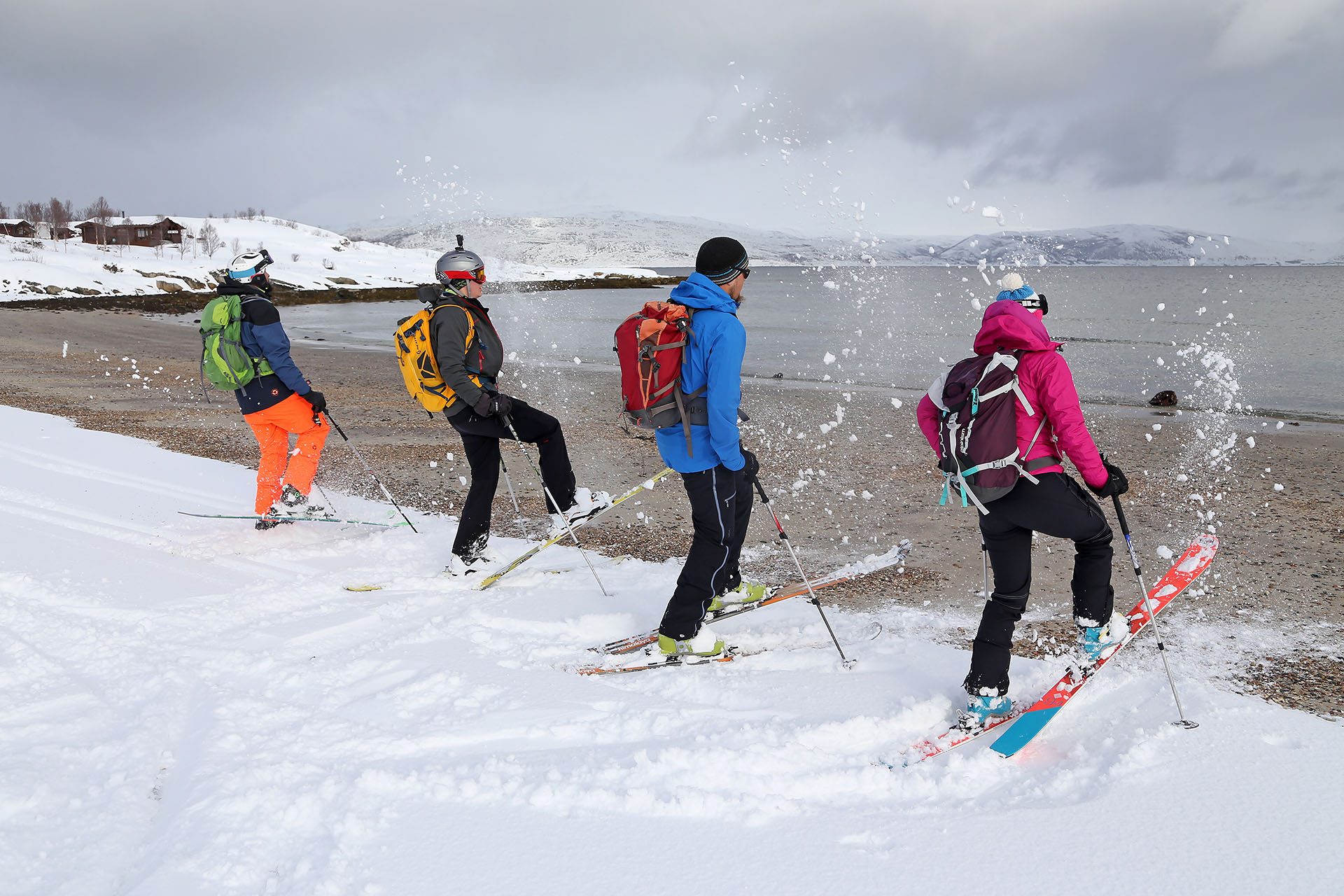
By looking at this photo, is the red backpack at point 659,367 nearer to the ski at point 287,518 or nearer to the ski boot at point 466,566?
the ski boot at point 466,566

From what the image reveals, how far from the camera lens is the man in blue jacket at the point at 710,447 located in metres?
3.97

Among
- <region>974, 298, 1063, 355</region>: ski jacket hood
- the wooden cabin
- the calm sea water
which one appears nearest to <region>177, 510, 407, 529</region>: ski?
<region>974, 298, 1063, 355</region>: ski jacket hood

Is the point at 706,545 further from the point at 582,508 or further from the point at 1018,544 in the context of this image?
the point at 582,508

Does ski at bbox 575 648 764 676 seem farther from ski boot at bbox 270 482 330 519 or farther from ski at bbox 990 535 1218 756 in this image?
ski boot at bbox 270 482 330 519

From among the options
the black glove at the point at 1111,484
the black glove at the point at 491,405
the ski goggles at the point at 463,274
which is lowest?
the black glove at the point at 491,405

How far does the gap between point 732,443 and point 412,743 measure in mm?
2016

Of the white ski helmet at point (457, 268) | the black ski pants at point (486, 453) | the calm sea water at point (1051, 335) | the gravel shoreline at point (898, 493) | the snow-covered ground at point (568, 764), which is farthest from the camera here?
the calm sea water at point (1051, 335)

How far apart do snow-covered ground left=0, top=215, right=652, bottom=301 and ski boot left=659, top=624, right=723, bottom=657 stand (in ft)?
113

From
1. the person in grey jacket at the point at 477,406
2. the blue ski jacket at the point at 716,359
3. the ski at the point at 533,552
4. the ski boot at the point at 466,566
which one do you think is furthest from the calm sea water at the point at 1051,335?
the blue ski jacket at the point at 716,359

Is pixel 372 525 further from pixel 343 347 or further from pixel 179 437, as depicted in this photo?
pixel 343 347

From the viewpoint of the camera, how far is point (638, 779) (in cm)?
319

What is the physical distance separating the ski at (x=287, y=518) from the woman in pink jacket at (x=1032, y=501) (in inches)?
201

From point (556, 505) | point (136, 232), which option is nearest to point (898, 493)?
point (556, 505)

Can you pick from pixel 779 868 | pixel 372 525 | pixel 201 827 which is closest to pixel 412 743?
pixel 201 827
